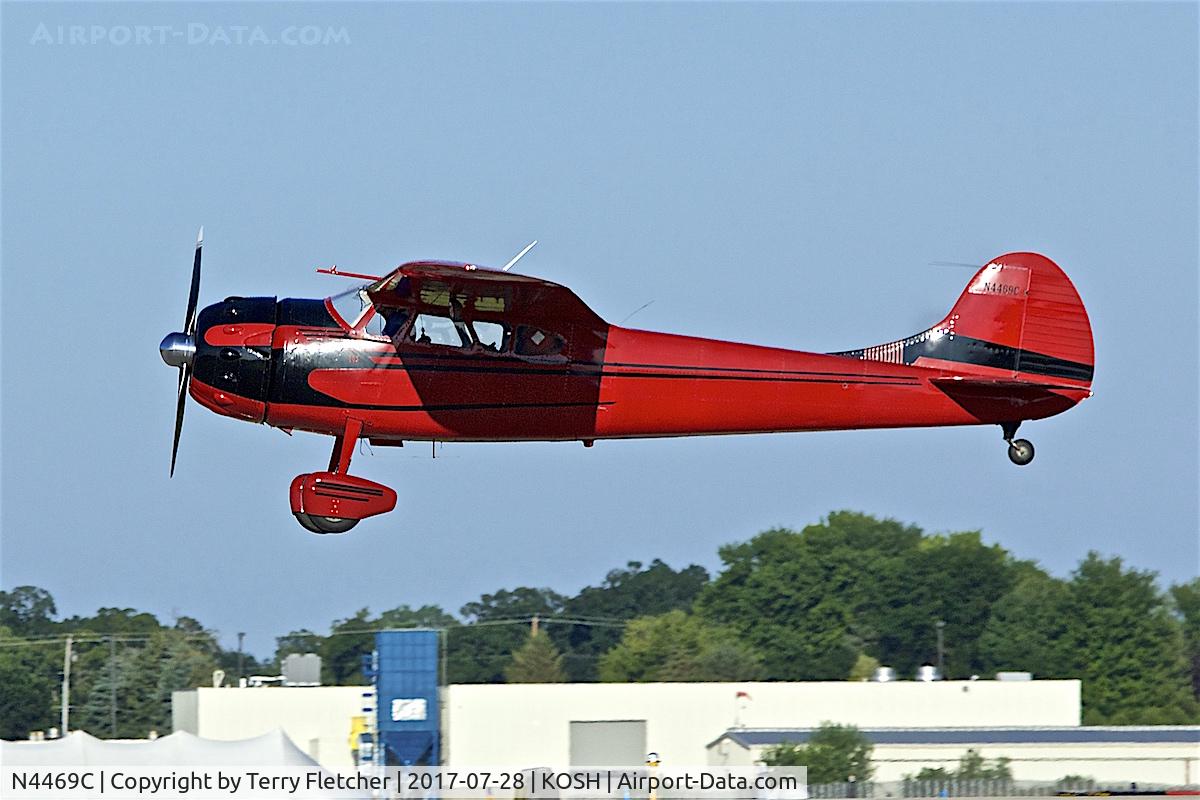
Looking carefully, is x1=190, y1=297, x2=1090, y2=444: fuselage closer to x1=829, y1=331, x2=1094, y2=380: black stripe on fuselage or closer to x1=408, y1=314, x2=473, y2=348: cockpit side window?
x1=408, y1=314, x2=473, y2=348: cockpit side window

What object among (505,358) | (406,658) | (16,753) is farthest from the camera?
(406,658)

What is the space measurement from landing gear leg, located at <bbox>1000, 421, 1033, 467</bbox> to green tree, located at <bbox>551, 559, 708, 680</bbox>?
53084 mm

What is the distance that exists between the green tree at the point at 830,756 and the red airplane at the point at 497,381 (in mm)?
16976

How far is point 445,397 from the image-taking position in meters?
15.3

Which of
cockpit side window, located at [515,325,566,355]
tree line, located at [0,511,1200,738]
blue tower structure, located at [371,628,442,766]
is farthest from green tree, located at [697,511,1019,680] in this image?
cockpit side window, located at [515,325,566,355]

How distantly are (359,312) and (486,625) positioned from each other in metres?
55.5

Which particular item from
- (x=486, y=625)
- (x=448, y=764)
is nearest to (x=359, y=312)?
(x=448, y=764)

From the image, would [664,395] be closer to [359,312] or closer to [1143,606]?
[359,312]

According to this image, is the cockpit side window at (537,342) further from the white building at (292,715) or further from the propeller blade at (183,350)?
the white building at (292,715)

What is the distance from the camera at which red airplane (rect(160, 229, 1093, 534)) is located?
15.2 meters

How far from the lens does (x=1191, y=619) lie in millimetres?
64750

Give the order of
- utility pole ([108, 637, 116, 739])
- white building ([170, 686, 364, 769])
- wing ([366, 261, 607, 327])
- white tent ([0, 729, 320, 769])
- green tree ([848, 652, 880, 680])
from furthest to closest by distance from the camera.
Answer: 1. green tree ([848, 652, 880, 680])
2. utility pole ([108, 637, 116, 739])
3. white building ([170, 686, 364, 769])
4. white tent ([0, 729, 320, 769])
5. wing ([366, 261, 607, 327])

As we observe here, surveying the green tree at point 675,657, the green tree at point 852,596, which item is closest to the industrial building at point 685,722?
the green tree at point 675,657

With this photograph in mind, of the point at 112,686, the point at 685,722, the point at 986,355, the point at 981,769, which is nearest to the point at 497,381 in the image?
the point at 986,355
